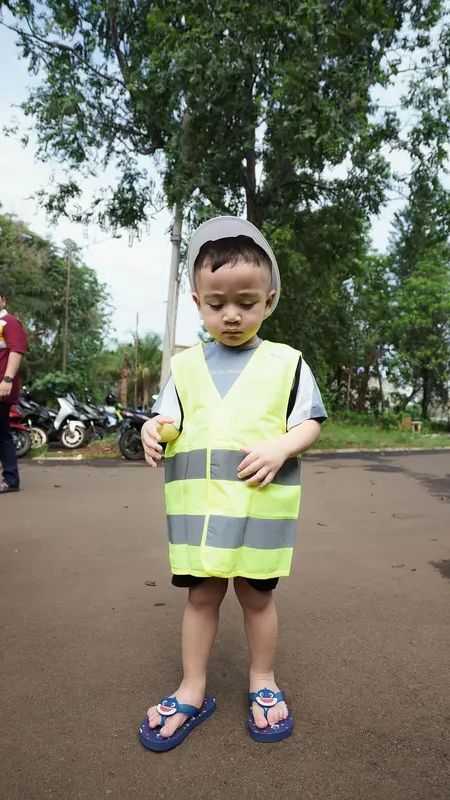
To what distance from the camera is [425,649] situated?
250 centimetres

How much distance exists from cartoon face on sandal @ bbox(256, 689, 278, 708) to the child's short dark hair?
136 centimetres

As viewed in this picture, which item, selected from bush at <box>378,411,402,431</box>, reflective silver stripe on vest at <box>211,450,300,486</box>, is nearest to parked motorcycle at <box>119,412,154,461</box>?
reflective silver stripe on vest at <box>211,450,300,486</box>

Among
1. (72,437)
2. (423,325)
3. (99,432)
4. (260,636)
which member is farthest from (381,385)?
(260,636)

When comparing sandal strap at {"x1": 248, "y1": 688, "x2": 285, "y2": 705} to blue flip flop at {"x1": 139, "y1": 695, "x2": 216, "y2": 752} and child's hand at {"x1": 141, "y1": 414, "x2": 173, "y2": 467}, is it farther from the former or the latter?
A: child's hand at {"x1": 141, "y1": 414, "x2": 173, "y2": 467}

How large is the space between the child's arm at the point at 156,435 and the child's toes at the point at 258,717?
0.84 meters

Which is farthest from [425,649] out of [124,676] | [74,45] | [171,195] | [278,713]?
[74,45]

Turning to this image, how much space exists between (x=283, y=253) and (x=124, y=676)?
483 inches

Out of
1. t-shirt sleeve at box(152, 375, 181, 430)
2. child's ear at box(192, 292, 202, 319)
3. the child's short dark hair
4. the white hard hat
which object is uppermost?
the white hard hat

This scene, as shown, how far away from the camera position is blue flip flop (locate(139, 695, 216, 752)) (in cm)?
176

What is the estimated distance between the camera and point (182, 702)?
1.90 m

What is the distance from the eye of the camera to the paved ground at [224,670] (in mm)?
1638

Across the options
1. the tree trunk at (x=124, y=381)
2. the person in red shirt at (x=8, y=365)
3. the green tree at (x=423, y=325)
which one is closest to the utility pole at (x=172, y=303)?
the person in red shirt at (x=8, y=365)

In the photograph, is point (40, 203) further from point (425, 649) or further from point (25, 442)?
point (425, 649)

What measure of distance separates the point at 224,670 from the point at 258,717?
46 centimetres
